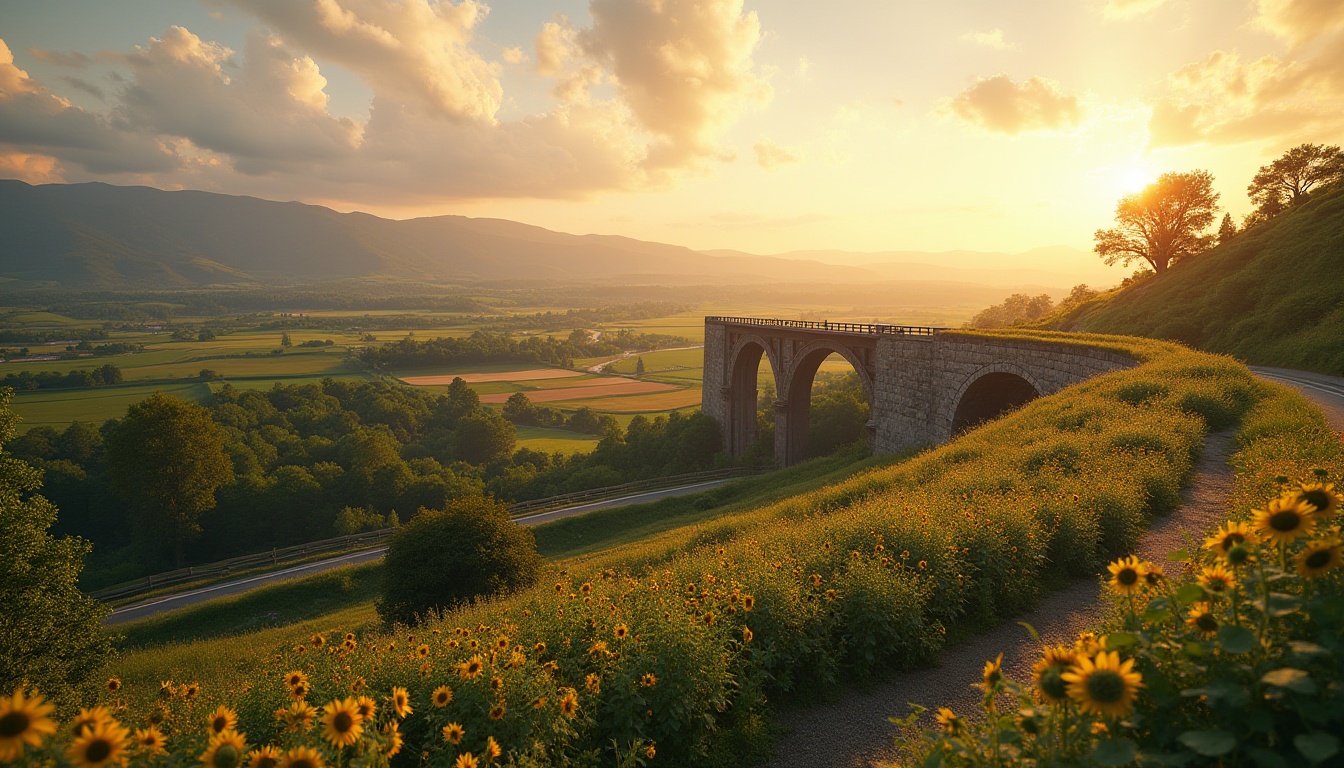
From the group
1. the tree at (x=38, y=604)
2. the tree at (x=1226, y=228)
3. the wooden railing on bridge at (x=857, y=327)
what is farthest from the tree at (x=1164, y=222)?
the tree at (x=38, y=604)

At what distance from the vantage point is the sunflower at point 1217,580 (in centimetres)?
335

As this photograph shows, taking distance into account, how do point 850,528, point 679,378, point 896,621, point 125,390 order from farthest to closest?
point 679,378 < point 125,390 < point 850,528 < point 896,621

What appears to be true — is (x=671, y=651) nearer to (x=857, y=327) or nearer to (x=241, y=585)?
(x=241, y=585)

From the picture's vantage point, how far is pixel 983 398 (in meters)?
29.5

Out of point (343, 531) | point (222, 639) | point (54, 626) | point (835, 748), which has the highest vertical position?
point (835, 748)

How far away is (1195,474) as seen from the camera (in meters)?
12.8

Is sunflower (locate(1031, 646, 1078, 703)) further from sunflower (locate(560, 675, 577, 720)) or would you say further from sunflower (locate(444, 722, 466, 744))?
sunflower (locate(444, 722, 466, 744))

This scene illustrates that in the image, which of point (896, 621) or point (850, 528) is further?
point (850, 528)

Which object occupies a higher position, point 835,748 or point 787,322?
point 787,322

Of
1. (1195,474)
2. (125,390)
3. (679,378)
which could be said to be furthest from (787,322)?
(125,390)

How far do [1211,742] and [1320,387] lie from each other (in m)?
25.5

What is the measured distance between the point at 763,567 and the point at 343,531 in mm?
44550

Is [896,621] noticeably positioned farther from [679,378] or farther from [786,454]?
[679,378]

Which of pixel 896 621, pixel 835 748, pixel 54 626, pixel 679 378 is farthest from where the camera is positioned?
pixel 679 378
